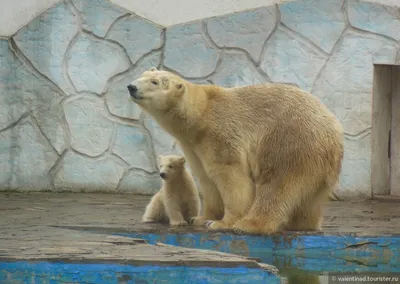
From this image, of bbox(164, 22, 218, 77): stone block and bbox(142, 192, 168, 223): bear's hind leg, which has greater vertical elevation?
bbox(164, 22, 218, 77): stone block

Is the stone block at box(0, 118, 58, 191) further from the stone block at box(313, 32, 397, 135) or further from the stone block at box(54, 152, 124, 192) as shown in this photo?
the stone block at box(313, 32, 397, 135)

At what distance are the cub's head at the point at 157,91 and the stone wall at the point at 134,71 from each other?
11.3ft

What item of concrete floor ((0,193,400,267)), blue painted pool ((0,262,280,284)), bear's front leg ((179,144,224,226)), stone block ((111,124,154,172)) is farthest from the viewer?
stone block ((111,124,154,172))

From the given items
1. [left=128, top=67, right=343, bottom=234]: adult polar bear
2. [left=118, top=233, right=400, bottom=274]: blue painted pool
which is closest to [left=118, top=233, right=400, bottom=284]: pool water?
[left=118, top=233, right=400, bottom=274]: blue painted pool

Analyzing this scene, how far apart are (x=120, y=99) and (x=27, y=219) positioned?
2889 millimetres

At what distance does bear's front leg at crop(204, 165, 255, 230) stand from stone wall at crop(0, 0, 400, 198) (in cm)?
353

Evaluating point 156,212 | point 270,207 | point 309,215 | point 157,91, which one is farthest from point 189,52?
point 270,207

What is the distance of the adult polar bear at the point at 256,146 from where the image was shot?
19.5ft

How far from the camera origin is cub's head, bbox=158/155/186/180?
6.45 m

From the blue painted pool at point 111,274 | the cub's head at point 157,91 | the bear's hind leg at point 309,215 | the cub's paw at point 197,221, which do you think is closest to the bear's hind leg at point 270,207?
the bear's hind leg at point 309,215

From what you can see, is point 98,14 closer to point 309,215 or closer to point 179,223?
point 179,223

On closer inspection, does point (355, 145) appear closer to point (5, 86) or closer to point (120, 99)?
point (120, 99)

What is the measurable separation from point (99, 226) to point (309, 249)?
146cm

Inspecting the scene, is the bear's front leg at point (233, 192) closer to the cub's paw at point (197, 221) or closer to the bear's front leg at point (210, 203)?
the bear's front leg at point (210, 203)
